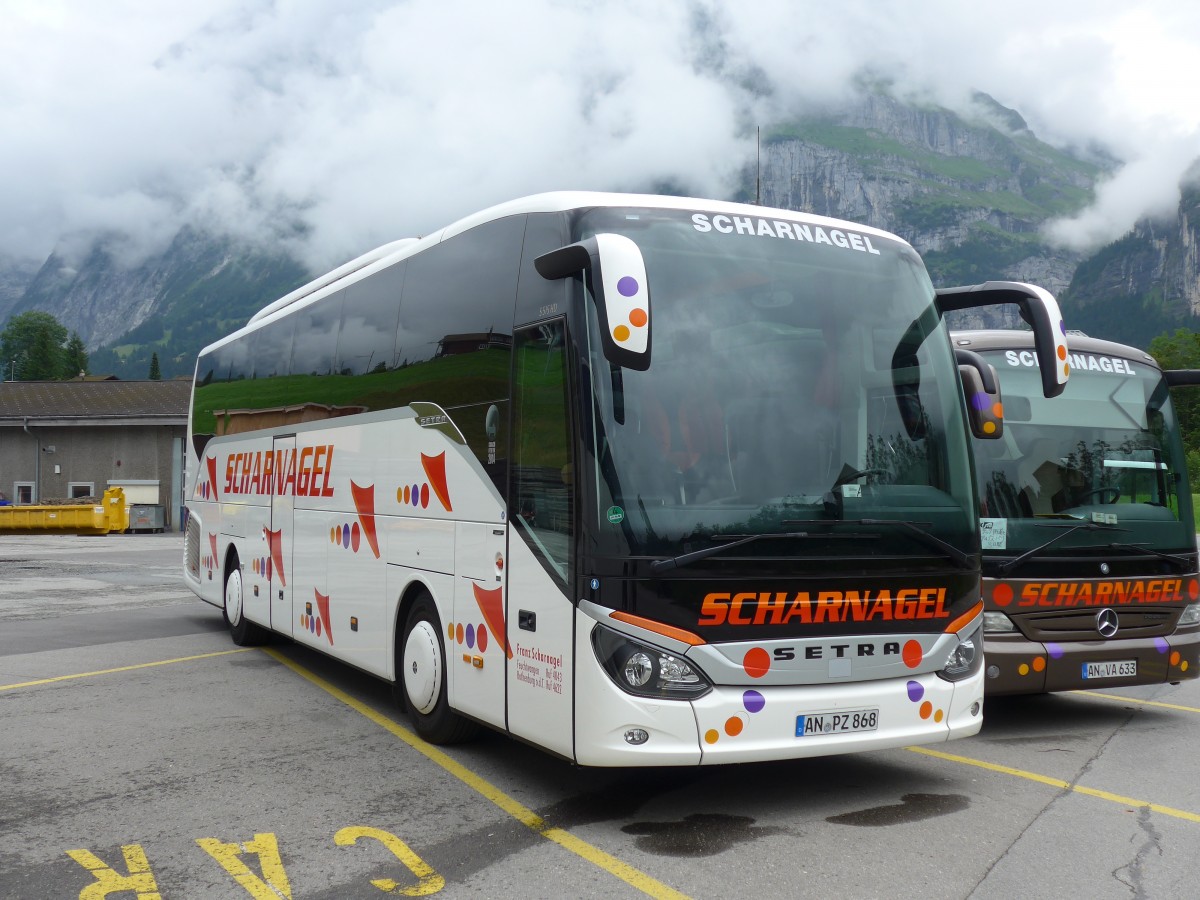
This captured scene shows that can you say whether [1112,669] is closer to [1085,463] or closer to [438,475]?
[1085,463]

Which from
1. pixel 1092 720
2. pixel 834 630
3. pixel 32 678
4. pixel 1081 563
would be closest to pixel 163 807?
pixel 834 630

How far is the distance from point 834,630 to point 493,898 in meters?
2.02

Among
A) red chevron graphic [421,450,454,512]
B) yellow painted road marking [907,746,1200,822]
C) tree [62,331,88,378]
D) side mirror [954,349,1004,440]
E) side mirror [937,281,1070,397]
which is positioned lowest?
yellow painted road marking [907,746,1200,822]

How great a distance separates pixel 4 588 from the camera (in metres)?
19.6

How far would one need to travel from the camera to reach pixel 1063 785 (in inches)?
254

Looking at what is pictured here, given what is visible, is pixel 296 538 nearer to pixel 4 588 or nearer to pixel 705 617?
pixel 705 617

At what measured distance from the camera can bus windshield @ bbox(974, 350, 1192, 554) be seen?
309 inches

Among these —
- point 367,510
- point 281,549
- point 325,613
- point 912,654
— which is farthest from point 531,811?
point 281,549

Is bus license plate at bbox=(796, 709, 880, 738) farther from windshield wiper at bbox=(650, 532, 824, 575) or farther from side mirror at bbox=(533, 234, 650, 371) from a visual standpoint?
side mirror at bbox=(533, 234, 650, 371)

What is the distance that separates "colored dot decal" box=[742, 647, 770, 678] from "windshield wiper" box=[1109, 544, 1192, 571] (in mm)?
3613

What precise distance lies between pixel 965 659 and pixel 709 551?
1.68 meters

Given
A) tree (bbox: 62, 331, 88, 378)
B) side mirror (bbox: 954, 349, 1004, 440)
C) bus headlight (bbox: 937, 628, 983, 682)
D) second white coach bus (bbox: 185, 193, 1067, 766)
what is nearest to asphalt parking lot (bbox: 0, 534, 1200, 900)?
second white coach bus (bbox: 185, 193, 1067, 766)

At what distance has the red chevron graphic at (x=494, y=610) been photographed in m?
6.19

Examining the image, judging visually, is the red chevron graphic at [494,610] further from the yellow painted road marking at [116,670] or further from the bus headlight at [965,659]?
the yellow painted road marking at [116,670]
